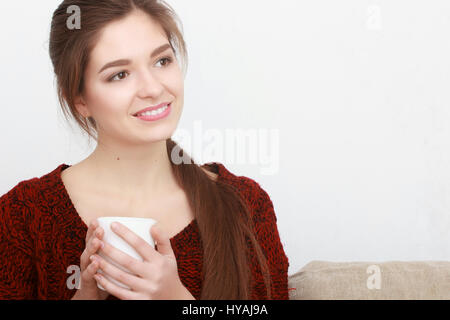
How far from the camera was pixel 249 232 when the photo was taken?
169 centimetres

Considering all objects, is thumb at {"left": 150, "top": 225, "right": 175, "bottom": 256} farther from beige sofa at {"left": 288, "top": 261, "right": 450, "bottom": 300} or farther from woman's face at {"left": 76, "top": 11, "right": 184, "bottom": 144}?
beige sofa at {"left": 288, "top": 261, "right": 450, "bottom": 300}

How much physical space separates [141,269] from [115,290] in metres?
0.07

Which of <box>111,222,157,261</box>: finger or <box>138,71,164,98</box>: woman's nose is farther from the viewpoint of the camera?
<box>138,71,164,98</box>: woman's nose

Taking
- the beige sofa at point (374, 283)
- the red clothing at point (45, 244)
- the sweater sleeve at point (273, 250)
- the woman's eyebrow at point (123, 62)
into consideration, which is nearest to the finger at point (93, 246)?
the red clothing at point (45, 244)

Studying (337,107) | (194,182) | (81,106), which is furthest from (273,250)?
(337,107)

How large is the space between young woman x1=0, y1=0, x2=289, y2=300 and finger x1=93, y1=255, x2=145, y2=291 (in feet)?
0.20


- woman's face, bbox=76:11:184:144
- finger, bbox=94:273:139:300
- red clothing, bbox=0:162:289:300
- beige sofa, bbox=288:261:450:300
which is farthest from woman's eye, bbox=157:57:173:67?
beige sofa, bbox=288:261:450:300

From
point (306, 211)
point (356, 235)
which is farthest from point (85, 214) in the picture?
point (356, 235)

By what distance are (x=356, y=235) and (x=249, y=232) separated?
89cm

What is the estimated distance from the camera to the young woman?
1493mm

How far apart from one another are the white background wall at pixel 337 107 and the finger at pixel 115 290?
3.55ft

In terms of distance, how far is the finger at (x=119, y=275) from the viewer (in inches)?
50.1

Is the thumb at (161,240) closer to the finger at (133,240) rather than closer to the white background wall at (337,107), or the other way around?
the finger at (133,240)

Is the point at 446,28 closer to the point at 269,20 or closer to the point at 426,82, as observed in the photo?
the point at 426,82
